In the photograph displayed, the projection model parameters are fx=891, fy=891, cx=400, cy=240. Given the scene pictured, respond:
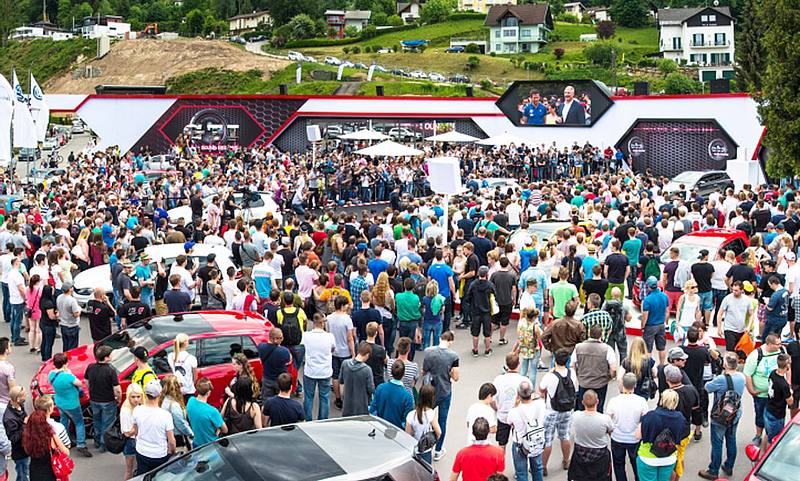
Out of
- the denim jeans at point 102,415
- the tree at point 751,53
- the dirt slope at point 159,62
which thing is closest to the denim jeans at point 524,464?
the denim jeans at point 102,415

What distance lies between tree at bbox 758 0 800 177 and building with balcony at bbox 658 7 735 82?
83.1 metres

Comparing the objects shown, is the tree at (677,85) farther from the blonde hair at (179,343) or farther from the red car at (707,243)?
the blonde hair at (179,343)

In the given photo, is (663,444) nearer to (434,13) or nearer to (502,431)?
(502,431)

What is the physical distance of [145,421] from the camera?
8508 millimetres

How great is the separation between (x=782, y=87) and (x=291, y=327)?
18323 millimetres

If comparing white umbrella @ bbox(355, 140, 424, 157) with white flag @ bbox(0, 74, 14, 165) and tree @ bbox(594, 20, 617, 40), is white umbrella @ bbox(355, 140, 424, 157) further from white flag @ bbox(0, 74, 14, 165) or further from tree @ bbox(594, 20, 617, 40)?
tree @ bbox(594, 20, 617, 40)

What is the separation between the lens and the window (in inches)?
424

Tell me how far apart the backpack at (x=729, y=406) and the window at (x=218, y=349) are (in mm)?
5485

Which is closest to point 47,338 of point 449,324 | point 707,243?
point 449,324

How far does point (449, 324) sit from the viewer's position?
15086 mm

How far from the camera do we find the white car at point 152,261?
15.6m

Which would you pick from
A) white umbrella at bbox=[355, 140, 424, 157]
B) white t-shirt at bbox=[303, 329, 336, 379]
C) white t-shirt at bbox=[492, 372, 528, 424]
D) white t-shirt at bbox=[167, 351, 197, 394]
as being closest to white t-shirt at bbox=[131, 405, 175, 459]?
white t-shirt at bbox=[167, 351, 197, 394]

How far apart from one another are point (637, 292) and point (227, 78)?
66.5 meters

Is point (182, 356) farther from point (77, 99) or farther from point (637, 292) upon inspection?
point (77, 99)
